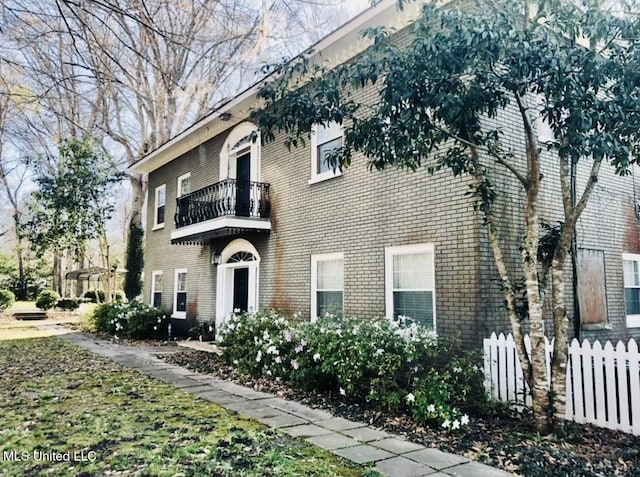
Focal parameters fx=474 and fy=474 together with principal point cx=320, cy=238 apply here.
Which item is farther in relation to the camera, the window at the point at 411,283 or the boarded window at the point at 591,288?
the boarded window at the point at 591,288

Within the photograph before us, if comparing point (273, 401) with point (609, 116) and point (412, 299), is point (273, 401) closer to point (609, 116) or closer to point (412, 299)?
point (412, 299)

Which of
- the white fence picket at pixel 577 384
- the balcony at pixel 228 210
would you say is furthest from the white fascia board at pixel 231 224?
the white fence picket at pixel 577 384

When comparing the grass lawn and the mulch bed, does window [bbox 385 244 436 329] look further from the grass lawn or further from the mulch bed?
the grass lawn

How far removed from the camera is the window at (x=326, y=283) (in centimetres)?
978

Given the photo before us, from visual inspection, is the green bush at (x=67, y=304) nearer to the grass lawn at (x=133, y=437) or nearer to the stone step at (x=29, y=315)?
the stone step at (x=29, y=315)

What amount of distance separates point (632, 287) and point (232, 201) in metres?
9.18

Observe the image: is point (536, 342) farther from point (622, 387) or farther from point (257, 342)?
point (257, 342)

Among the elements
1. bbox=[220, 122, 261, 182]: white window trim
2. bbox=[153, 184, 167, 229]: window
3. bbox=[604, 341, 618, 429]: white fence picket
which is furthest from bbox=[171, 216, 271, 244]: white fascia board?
bbox=[604, 341, 618, 429]: white fence picket

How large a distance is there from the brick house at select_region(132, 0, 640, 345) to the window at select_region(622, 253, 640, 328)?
0.03 meters

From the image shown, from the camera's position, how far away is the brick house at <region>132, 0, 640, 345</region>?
7.48 m

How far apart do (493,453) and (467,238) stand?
→ 131 inches

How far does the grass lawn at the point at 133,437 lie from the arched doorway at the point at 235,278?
4.87m

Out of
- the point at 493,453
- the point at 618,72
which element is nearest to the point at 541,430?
the point at 493,453

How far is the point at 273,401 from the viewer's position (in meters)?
7.08
